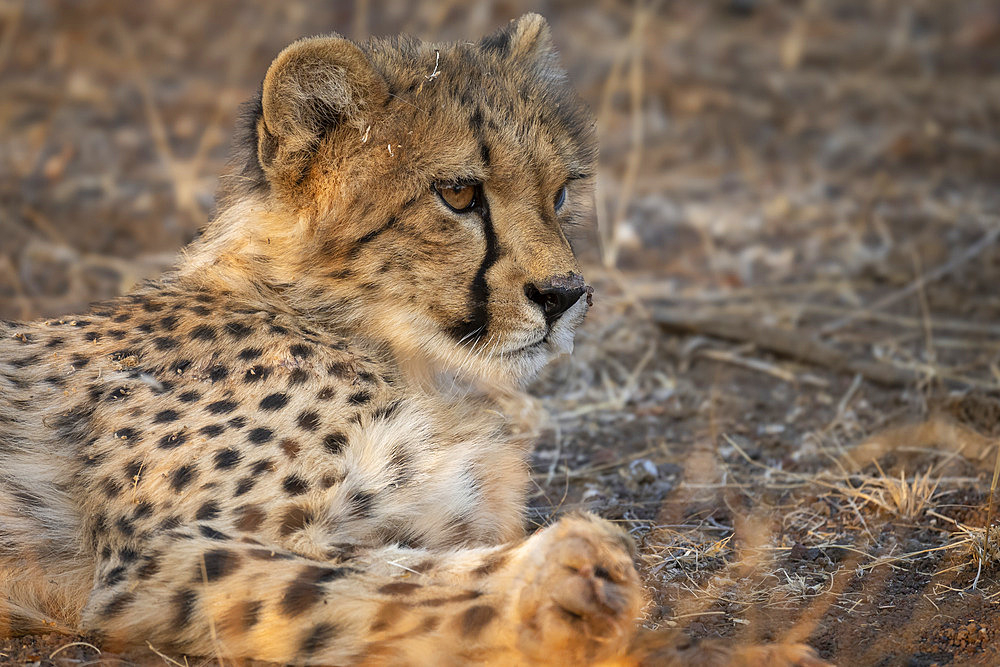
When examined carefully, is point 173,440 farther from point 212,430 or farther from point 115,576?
point 115,576

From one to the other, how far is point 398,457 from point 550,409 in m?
1.65

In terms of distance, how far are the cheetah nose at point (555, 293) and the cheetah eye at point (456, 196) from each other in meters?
0.27

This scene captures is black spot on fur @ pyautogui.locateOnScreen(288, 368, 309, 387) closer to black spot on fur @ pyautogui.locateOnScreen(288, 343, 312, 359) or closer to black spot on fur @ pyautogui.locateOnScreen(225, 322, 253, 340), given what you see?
black spot on fur @ pyautogui.locateOnScreen(288, 343, 312, 359)

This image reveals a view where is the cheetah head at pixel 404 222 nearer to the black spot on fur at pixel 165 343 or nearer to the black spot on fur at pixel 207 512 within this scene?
the black spot on fur at pixel 165 343

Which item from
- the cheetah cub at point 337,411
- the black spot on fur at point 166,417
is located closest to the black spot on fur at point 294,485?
the cheetah cub at point 337,411

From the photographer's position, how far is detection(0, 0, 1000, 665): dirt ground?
2748 mm

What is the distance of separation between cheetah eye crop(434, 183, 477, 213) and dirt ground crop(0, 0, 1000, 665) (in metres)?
0.93

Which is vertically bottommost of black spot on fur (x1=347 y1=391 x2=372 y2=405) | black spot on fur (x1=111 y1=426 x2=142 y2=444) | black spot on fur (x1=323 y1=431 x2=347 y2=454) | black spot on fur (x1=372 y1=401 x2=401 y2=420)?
black spot on fur (x1=323 y1=431 x2=347 y2=454)

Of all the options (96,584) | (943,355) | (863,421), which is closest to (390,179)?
(96,584)

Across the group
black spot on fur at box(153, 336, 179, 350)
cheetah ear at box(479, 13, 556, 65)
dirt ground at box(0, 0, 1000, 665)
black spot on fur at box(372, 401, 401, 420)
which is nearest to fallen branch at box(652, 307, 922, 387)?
dirt ground at box(0, 0, 1000, 665)

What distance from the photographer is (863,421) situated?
150 inches

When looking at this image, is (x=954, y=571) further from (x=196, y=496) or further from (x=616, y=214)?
(x=616, y=214)

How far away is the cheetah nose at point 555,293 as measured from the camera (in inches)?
103

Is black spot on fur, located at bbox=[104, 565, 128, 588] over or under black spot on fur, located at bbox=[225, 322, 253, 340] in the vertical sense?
under
